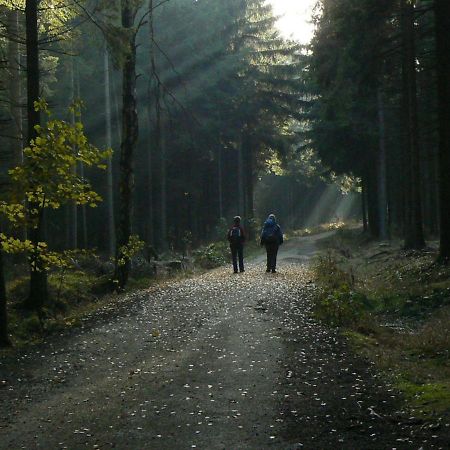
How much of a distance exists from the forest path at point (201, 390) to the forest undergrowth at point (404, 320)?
0.34 m

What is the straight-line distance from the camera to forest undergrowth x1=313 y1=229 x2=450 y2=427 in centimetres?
733

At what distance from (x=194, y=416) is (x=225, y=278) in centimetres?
1532

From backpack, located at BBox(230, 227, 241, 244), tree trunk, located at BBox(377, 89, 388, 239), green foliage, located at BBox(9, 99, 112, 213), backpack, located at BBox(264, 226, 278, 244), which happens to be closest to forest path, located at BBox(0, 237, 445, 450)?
green foliage, located at BBox(9, 99, 112, 213)

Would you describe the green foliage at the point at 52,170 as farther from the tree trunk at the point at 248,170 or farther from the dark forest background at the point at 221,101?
the tree trunk at the point at 248,170

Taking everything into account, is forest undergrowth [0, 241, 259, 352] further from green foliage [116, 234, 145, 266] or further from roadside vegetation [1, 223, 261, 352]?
green foliage [116, 234, 145, 266]

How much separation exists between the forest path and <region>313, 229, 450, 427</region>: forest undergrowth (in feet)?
1.12

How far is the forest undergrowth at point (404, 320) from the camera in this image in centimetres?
733

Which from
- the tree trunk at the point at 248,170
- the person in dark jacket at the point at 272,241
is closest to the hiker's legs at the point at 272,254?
the person in dark jacket at the point at 272,241

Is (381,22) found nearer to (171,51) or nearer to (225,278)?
(225,278)

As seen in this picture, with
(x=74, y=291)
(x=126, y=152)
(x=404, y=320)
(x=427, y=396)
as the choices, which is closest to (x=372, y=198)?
(x=126, y=152)

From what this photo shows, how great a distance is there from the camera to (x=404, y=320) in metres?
12.8

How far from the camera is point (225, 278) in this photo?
2205 cm

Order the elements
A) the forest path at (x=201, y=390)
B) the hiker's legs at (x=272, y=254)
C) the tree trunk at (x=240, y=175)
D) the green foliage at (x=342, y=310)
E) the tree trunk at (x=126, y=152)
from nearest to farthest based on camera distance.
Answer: the forest path at (x=201, y=390)
the green foliage at (x=342, y=310)
the tree trunk at (x=126, y=152)
the hiker's legs at (x=272, y=254)
the tree trunk at (x=240, y=175)

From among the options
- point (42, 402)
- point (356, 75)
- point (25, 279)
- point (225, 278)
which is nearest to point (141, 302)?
point (25, 279)
